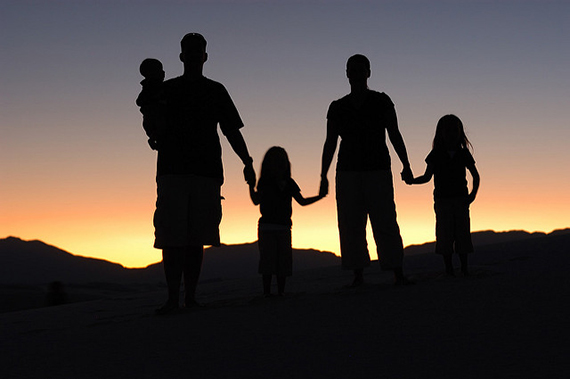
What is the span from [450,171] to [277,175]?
165cm

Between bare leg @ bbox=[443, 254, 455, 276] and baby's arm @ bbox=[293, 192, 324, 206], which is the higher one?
baby's arm @ bbox=[293, 192, 324, 206]

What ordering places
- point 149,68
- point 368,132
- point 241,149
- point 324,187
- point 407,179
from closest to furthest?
1. point 149,68
2. point 241,149
3. point 368,132
4. point 407,179
5. point 324,187

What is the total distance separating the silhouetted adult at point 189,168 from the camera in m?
4.98

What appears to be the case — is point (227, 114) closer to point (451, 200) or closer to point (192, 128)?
point (192, 128)

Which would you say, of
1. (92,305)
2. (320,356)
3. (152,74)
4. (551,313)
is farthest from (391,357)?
(92,305)

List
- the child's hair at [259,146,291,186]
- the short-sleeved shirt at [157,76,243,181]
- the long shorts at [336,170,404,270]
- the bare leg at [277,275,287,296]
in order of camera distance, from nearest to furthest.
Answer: the short-sleeved shirt at [157,76,243,181]
the long shorts at [336,170,404,270]
the bare leg at [277,275,287,296]
the child's hair at [259,146,291,186]

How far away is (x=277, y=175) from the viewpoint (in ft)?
20.2

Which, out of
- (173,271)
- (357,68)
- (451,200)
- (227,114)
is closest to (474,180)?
(451,200)

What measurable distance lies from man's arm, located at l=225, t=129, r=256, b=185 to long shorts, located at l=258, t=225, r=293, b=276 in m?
0.84

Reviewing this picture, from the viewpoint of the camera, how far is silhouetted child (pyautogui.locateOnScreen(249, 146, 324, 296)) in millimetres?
6055

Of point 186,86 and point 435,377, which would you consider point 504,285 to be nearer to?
point 435,377

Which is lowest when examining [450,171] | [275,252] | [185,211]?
[275,252]

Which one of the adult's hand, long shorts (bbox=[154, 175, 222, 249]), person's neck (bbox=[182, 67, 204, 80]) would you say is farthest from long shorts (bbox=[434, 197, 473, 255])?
person's neck (bbox=[182, 67, 204, 80])

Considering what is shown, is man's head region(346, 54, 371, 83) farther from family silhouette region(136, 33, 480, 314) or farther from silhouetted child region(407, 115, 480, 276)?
silhouetted child region(407, 115, 480, 276)
